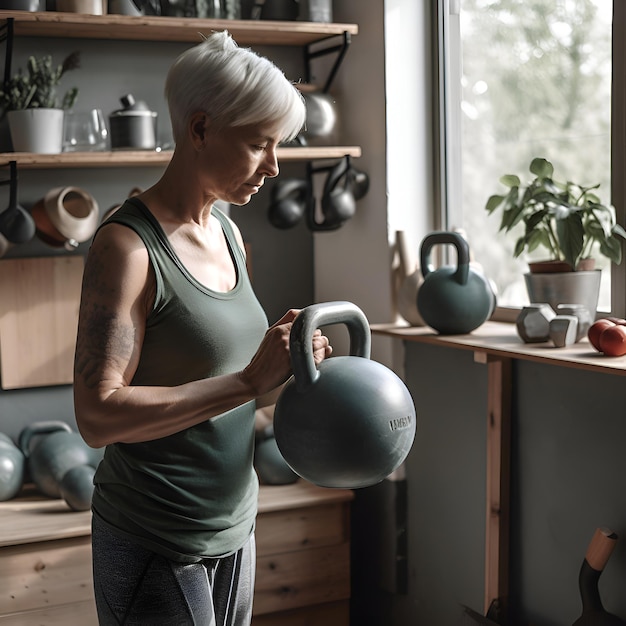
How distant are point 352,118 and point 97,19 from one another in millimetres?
777

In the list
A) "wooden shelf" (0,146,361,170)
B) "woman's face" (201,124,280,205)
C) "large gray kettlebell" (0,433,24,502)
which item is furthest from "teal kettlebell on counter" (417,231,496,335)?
"large gray kettlebell" (0,433,24,502)

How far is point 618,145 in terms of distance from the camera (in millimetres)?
2104

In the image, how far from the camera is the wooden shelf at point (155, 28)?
93.6 inches

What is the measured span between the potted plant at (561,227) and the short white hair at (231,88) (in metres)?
0.92

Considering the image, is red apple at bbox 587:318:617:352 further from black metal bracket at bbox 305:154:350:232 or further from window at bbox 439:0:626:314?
black metal bracket at bbox 305:154:350:232

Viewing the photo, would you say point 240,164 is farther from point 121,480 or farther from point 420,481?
point 420,481

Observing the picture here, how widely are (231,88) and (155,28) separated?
1.29m

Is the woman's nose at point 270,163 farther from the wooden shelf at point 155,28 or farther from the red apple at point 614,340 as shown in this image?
the wooden shelf at point 155,28

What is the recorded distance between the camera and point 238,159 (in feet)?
4.55

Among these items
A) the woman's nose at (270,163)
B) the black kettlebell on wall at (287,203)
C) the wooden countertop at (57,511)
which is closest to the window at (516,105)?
Answer: the black kettlebell on wall at (287,203)

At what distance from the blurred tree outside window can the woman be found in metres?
1.03

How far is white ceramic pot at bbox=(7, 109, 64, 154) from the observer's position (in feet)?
7.82

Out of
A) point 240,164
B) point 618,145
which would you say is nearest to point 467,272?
point 618,145

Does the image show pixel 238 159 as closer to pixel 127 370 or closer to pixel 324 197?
pixel 127 370
